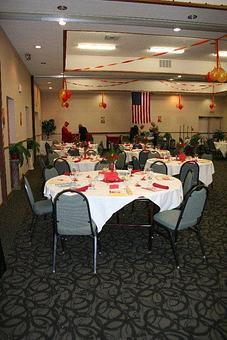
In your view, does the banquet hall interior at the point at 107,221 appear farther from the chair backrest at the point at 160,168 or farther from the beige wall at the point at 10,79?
the chair backrest at the point at 160,168

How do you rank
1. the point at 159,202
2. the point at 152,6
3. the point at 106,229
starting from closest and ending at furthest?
the point at 159,202, the point at 106,229, the point at 152,6

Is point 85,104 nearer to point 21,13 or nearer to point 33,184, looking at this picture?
point 33,184

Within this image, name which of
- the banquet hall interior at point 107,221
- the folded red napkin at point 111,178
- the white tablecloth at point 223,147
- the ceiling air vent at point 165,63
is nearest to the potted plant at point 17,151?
the banquet hall interior at point 107,221

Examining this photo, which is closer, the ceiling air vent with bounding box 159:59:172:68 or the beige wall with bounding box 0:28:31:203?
the beige wall with bounding box 0:28:31:203

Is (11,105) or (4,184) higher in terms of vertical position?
(11,105)

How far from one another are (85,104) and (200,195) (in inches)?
594

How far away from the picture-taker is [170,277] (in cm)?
327

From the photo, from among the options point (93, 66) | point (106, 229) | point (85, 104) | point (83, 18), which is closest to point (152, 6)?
point (83, 18)

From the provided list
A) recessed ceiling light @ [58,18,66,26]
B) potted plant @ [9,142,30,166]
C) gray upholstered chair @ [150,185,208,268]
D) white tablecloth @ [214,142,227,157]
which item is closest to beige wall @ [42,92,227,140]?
white tablecloth @ [214,142,227,157]

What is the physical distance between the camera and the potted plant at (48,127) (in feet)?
55.2

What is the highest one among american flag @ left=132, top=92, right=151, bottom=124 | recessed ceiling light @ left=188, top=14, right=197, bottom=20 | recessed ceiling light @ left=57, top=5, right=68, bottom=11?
recessed ceiling light @ left=188, top=14, right=197, bottom=20

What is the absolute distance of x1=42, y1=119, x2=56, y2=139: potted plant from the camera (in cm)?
1681

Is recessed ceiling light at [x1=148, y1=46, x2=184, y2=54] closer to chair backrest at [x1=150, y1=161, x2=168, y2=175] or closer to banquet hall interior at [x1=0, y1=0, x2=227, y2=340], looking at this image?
banquet hall interior at [x1=0, y1=0, x2=227, y2=340]

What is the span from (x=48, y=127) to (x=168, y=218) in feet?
46.8
